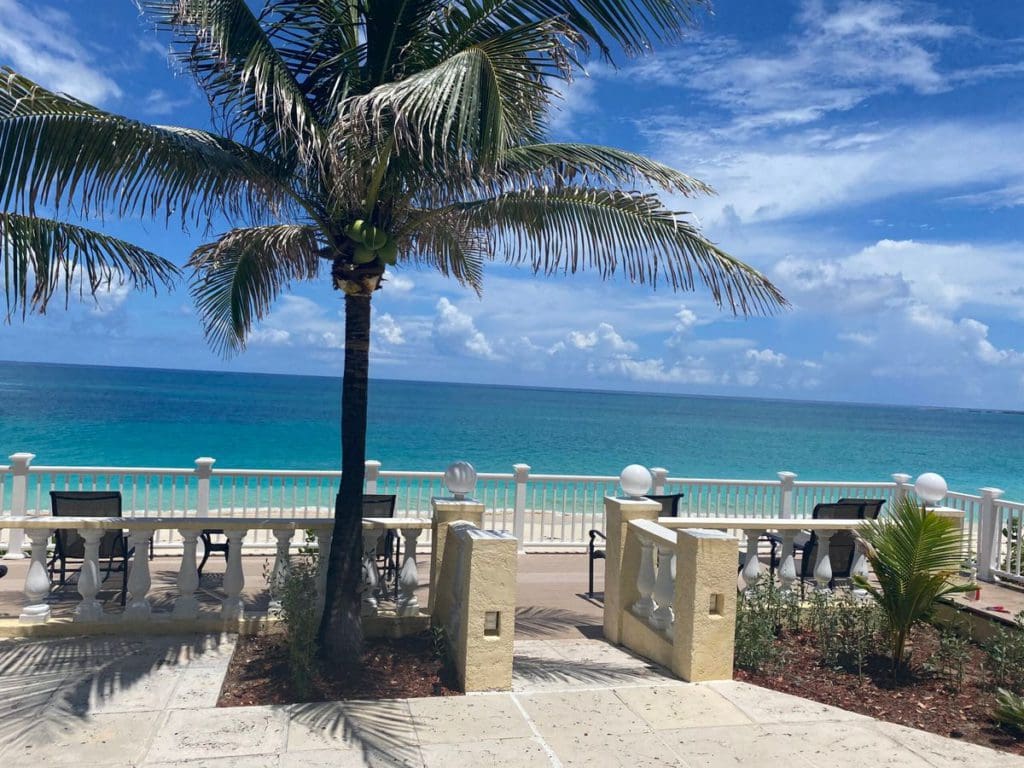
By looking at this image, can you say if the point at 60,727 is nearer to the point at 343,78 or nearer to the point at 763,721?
the point at 763,721

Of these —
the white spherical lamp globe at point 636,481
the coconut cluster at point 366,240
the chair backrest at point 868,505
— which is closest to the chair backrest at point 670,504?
the chair backrest at point 868,505

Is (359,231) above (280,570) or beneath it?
above

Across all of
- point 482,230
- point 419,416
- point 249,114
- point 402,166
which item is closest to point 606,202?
point 482,230

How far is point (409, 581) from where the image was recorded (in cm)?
575

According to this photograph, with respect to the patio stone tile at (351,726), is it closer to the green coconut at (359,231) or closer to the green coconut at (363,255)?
the green coconut at (363,255)

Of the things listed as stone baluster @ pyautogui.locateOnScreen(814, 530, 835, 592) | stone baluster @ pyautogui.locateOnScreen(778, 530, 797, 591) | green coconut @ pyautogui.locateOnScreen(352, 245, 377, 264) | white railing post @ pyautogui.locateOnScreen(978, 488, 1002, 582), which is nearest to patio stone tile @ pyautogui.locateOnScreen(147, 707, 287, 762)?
green coconut @ pyautogui.locateOnScreen(352, 245, 377, 264)

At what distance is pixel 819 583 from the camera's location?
Answer: 6.46 metres

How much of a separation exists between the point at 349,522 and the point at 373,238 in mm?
1903

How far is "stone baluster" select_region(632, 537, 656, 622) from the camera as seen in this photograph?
556 centimetres

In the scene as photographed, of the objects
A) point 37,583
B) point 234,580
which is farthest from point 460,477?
point 37,583

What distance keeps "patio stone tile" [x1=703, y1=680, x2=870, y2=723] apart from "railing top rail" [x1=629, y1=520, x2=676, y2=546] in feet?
3.09

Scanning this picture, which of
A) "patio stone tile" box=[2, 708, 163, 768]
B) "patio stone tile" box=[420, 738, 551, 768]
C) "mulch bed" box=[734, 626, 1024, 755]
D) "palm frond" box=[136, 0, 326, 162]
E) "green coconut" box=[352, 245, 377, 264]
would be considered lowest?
"patio stone tile" box=[2, 708, 163, 768]

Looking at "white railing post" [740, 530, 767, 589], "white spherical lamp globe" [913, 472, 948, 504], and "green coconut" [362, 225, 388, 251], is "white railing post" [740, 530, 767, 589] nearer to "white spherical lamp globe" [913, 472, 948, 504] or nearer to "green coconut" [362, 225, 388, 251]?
"white spherical lamp globe" [913, 472, 948, 504]

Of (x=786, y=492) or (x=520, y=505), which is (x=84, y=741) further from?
(x=786, y=492)
